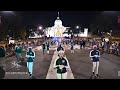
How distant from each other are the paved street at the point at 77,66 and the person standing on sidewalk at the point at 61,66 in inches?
16.8

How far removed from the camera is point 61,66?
9.19 m

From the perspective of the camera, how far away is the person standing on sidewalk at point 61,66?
30.0 feet

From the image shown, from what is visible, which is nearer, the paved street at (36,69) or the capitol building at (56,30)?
the paved street at (36,69)

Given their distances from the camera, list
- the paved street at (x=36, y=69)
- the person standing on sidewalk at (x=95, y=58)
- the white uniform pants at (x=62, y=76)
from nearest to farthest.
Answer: the white uniform pants at (x=62, y=76) < the paved street at (x=36, y=69) < the person standing on sidewalk at (x=95, y=58)

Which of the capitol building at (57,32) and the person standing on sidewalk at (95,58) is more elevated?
the capitol building at (57,32)

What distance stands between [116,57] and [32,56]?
8.44ft

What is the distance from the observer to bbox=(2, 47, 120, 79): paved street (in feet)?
31.6

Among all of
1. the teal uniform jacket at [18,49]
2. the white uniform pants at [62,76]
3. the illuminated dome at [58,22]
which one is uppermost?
the illuminated dome at [58,22]

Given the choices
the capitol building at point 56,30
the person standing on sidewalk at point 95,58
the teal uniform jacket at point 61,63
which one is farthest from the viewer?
the capitol building at point 56,30

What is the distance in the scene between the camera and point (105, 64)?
9773mm

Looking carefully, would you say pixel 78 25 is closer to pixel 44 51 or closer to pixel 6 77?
pixel 44 51

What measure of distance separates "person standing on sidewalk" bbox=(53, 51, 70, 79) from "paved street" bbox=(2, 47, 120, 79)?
43 cm

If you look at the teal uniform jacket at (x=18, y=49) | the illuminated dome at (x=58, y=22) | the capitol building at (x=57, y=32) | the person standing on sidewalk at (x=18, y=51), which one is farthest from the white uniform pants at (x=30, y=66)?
the illuminated dome at (x=58, y=22)

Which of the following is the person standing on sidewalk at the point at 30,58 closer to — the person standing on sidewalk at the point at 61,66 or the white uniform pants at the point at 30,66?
the white uniform pants at the point at 30,66
